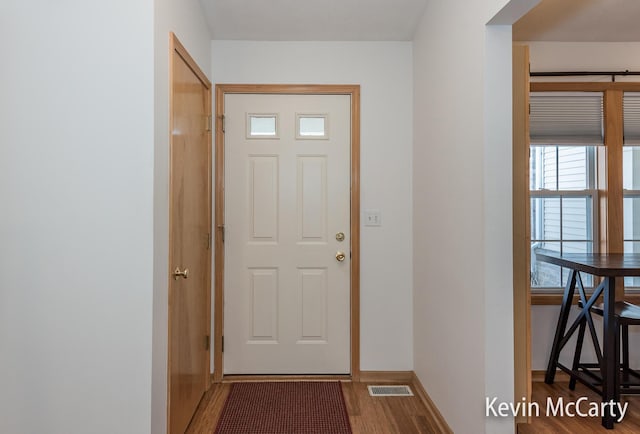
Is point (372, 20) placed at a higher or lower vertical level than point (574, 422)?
higher

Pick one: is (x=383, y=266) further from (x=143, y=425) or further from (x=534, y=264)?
(x=143, y=425)

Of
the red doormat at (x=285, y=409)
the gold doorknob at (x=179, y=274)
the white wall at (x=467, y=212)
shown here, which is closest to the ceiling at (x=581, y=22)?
the white wall at (x=467, y=212)

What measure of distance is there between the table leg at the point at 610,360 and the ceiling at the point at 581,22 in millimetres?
1675

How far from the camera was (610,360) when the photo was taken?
227 cm

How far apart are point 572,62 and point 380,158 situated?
165cm

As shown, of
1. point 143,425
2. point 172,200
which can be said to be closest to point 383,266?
point 172,200

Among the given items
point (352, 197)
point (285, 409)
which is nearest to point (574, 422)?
point (285, 409)

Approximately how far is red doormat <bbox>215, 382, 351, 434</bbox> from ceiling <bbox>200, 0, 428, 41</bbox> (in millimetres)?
2489

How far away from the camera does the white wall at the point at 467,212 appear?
1.72m

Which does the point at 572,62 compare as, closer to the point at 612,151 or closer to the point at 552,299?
the point at 612,151

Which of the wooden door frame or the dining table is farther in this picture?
the wooden door frame

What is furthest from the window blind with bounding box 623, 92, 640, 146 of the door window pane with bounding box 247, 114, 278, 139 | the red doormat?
the red doormat

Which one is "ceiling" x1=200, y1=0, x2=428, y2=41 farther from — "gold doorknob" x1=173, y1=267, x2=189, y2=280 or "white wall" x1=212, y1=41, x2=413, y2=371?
"gold doorknob" x1=173, y1=267, x2=189, y2=280

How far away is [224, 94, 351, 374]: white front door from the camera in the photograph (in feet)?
9.78
